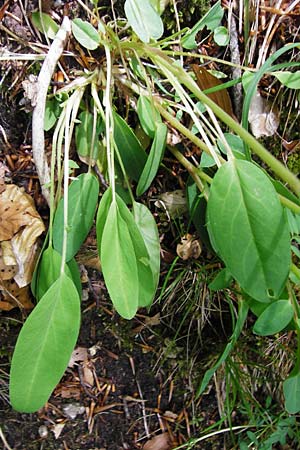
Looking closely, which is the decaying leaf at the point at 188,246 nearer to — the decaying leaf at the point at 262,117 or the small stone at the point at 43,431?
the decaying leaf at the point at 262,117

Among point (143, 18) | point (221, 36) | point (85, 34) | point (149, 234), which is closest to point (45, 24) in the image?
point (85, 34)

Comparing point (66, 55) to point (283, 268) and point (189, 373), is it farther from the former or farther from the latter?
point (189, 373)

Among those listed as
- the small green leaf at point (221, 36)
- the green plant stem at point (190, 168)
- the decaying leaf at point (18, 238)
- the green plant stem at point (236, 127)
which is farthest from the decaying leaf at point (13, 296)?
the small green leaf at point (221, 36)

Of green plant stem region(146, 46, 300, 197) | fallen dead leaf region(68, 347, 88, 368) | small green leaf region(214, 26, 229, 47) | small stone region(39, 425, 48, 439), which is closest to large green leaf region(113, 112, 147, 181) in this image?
green plant stem region(146, 46, 300, 197)

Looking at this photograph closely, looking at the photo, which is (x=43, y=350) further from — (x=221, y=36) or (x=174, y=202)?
(x=221, y=36)

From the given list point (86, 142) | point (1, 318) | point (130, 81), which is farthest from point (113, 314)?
point (130, 81)

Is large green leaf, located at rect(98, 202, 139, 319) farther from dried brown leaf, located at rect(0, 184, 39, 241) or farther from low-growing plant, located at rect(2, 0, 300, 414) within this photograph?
dried brown leaf, located at rect(0, 184, 39, 241)

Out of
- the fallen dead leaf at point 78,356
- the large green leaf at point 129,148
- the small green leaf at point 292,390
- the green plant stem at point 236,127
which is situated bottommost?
the fallen dead leaf at point 78,356

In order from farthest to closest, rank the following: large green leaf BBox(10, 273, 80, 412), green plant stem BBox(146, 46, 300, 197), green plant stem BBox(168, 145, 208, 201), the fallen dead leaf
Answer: the fallen dead leaf, green plant stem BBox(168, 145, 208, 201), large green leaf BBox(10, 273, 80, 412), green plant stem BBox(146, 46, 300, 197)
